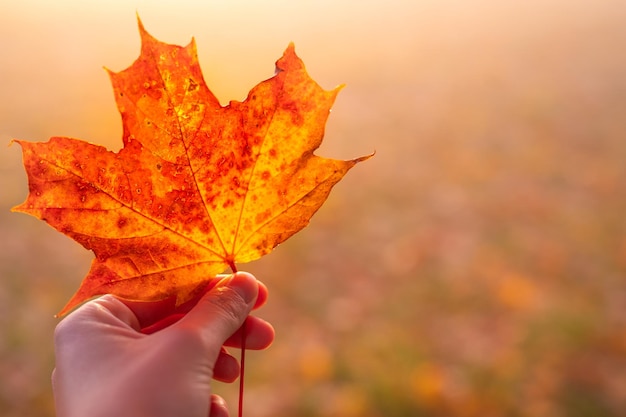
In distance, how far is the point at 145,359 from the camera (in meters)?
1.40

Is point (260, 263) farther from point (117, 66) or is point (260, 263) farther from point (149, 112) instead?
point (117, 66)

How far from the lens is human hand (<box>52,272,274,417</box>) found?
1.36m

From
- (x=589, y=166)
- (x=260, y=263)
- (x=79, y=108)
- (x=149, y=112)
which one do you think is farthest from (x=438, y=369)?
(x=79, y=108)

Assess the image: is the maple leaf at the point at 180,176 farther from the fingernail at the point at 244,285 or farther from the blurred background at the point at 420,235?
the blurred background at the point at 420,235

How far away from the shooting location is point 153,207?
4.62 ft

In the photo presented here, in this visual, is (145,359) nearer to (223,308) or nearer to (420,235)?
(223,308)

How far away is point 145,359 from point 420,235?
355cm

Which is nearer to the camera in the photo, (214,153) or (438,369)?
(214,153)

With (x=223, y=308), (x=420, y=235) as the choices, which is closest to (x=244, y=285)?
(x=223, y=308)

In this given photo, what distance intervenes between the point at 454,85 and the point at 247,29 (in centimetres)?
377

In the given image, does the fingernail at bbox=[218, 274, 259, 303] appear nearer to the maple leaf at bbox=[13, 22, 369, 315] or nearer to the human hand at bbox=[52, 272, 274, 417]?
the human hand at bbox=[52, 272, 274, 417]

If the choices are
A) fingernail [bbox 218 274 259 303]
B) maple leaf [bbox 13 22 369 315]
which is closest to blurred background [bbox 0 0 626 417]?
fingernail [bbox 218 274 259 303]

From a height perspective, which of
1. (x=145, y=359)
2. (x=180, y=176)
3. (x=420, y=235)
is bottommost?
(x=420, y=235)

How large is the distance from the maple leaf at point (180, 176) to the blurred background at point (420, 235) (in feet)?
6.91
